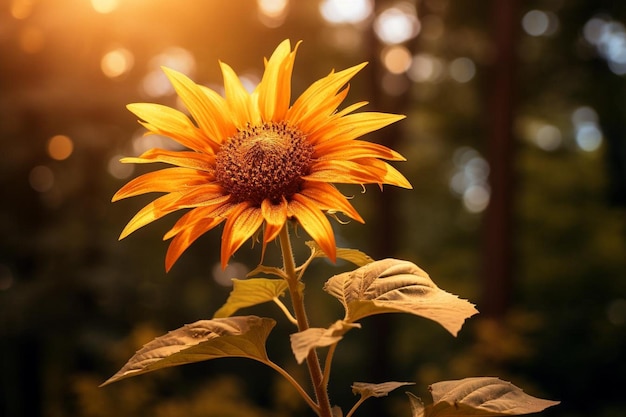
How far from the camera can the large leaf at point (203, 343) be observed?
81cm

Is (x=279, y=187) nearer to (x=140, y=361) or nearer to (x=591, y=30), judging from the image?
(x=140, y=361)

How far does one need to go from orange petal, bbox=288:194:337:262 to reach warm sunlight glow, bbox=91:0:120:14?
12.5ft

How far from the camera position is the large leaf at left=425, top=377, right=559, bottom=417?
84 centimetres

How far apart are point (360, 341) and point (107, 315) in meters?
3.52

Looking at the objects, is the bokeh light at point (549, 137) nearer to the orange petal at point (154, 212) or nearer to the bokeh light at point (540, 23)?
the bokeh light at point (540, 23)

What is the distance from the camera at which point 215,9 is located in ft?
20.2

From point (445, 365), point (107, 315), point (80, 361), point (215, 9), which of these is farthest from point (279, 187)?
point (445, 365)

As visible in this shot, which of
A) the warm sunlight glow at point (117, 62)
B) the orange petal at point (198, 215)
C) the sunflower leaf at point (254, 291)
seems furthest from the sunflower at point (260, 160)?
the warm sunlight glow at point (117, 62)

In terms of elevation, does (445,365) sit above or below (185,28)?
below

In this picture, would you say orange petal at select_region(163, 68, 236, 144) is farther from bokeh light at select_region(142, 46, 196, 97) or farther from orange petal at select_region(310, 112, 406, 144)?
bokeh light at select_region(142, 46, 196, 97)

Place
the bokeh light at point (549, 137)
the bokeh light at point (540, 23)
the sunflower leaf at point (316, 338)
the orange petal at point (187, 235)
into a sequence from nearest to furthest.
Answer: the sunflower leaf at point (316, 338), the orange petal at point (187, 235), the bokeh light at point (540, 23), the bokeh light at point (549, 137)

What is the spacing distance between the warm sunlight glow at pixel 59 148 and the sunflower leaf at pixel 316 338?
396 centimetres

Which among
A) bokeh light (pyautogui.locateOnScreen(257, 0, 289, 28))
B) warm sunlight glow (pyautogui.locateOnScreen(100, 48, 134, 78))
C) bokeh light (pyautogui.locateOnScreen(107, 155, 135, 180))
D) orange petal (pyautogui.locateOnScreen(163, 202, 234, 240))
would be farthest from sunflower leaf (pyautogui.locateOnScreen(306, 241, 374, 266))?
bokeh light (pyautogui.locateOnScreen(257, 0, 289, 28))

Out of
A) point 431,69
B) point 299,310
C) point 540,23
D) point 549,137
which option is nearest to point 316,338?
point 299,310
